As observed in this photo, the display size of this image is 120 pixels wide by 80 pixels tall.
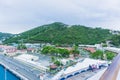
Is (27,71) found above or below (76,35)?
below

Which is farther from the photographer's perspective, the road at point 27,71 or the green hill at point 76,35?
the green hill at point 76,35

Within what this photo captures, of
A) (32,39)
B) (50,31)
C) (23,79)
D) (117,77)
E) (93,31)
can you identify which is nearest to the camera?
(117,77)

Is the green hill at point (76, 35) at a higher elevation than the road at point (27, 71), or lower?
higher

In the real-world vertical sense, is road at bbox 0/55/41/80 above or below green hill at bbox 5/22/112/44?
below

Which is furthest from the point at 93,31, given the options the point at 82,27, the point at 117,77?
the point at 117,77

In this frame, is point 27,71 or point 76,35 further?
point 76,35

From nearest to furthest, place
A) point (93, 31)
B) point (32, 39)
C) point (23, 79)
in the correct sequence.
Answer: point (23, 79) < point (93, 31) < point (32, 39)

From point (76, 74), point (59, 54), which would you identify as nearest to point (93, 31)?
point (59, 54)

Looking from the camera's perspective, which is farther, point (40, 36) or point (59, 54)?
point (40, 36)

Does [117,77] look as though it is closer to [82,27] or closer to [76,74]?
[76,74]

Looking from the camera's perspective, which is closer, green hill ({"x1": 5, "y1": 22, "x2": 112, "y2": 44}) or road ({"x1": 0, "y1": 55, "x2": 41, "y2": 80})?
road ({"x1": 0, "y1": 55, "x2": 41, "y2": 80})

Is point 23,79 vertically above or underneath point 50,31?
underneath
